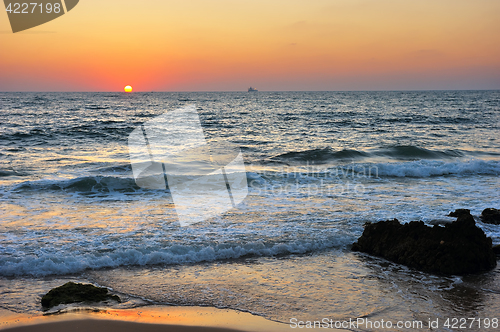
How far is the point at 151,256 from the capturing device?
5.46 meters

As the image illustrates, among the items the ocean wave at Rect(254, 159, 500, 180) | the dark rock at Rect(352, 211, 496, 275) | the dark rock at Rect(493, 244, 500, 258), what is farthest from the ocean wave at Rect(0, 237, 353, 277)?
the ocean wave at Rect(254, 159, 500, 180)

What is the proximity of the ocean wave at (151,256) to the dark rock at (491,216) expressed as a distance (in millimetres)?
3107

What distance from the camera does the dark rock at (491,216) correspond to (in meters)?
7.10

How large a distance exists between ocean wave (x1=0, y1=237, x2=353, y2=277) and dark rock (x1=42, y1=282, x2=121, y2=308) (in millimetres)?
904

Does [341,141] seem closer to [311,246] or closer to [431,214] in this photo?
[431,214]

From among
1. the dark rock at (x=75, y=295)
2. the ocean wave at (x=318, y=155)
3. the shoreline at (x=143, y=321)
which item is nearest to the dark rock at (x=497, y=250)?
the shoreline at (x=143, y=321)

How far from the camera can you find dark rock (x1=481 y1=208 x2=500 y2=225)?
7102 mm

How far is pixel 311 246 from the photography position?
6.03 m

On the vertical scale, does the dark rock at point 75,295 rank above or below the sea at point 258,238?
above

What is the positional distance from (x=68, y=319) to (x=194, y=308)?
128 centimetres

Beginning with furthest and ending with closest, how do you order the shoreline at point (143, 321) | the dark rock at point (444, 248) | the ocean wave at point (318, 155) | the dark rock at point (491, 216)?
Answer: the ocean wave at point (318, 155), the dark rock at point (491, 216), the dark rock at point (444, 248), the shoreline at point (143, 321)

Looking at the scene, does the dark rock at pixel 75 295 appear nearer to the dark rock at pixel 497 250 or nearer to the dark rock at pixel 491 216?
the dark rock at pixel 497 250

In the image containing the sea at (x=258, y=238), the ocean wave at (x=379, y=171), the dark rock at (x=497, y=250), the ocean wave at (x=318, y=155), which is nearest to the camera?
the sea at (x=258, y=238)

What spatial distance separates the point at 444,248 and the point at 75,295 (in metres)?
4.82
